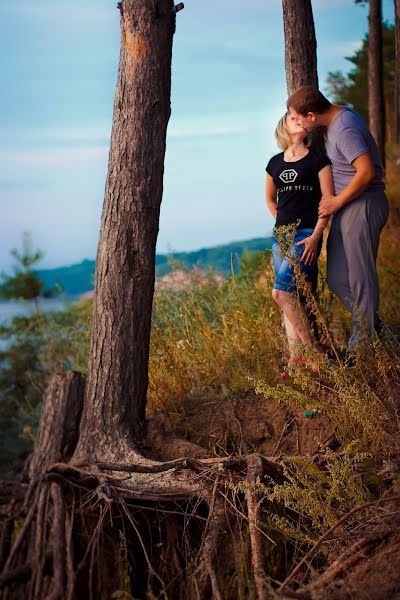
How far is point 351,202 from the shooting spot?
17.8ft

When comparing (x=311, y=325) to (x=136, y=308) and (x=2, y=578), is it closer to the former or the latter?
(x=136, y=308)

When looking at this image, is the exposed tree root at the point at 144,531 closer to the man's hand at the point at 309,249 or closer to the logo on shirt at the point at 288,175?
the man's hand at the point at 309,249

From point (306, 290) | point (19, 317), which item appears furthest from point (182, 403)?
point (19, 317)

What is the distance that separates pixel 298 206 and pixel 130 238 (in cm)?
117

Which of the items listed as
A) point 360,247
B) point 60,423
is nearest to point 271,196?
point 360,247

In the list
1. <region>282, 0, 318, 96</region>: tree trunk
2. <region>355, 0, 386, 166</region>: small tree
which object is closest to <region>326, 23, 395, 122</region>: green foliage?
<region>355, 0, 386, 166</region>: small tree

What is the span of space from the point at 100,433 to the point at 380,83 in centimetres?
781

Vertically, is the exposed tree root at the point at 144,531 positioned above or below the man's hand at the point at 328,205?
below

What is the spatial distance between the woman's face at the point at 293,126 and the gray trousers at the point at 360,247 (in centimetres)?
61

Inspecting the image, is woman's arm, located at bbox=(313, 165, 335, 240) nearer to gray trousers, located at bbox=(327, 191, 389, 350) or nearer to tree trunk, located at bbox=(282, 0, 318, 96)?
gray trousers, located at bbox=(327, 191, 389, 350)

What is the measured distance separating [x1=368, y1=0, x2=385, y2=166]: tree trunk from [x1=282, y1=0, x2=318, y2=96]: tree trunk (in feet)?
16.5

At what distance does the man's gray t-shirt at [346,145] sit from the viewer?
5203mm

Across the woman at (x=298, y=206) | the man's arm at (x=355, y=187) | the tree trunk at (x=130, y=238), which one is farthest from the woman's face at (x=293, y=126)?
the tree trunk at (x=130, y=238)

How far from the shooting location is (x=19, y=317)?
14.1 meters
